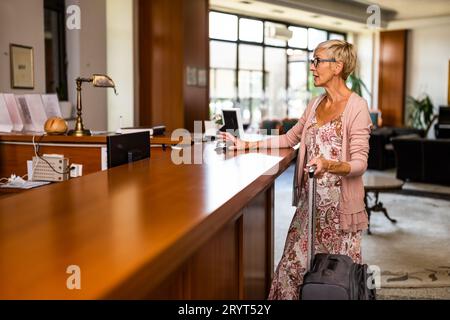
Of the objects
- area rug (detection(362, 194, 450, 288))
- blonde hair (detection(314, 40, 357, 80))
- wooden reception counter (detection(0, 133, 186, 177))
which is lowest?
area rug (detection(362, 194, 450, 288))

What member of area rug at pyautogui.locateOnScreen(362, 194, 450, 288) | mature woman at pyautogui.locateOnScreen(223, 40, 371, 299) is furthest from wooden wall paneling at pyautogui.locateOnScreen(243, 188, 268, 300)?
area rug at pyautogui.locateOnScreen(362, 194, 450, 288)

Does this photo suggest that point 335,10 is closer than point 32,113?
No

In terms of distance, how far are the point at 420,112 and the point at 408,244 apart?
9.33 m

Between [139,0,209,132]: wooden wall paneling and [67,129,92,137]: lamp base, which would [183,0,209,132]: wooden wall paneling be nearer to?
[139,0,209,132]: wooden wall paneling

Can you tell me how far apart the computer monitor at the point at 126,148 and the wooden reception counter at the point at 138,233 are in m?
0.10

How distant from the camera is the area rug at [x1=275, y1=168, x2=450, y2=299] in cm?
390

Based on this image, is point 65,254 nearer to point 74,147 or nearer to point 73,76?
point 74,147

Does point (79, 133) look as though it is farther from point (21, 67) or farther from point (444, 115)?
point (444, 115)

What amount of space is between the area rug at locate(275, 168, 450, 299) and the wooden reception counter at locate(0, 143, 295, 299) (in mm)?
1945

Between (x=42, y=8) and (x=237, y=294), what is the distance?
4.39 m

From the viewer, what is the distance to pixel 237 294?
2.15 metres

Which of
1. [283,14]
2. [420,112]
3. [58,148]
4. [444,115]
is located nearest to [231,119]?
[58,148]

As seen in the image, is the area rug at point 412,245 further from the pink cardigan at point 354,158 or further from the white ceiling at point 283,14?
the white ceiling at point 283,14

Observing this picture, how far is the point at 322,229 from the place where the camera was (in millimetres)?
2621
